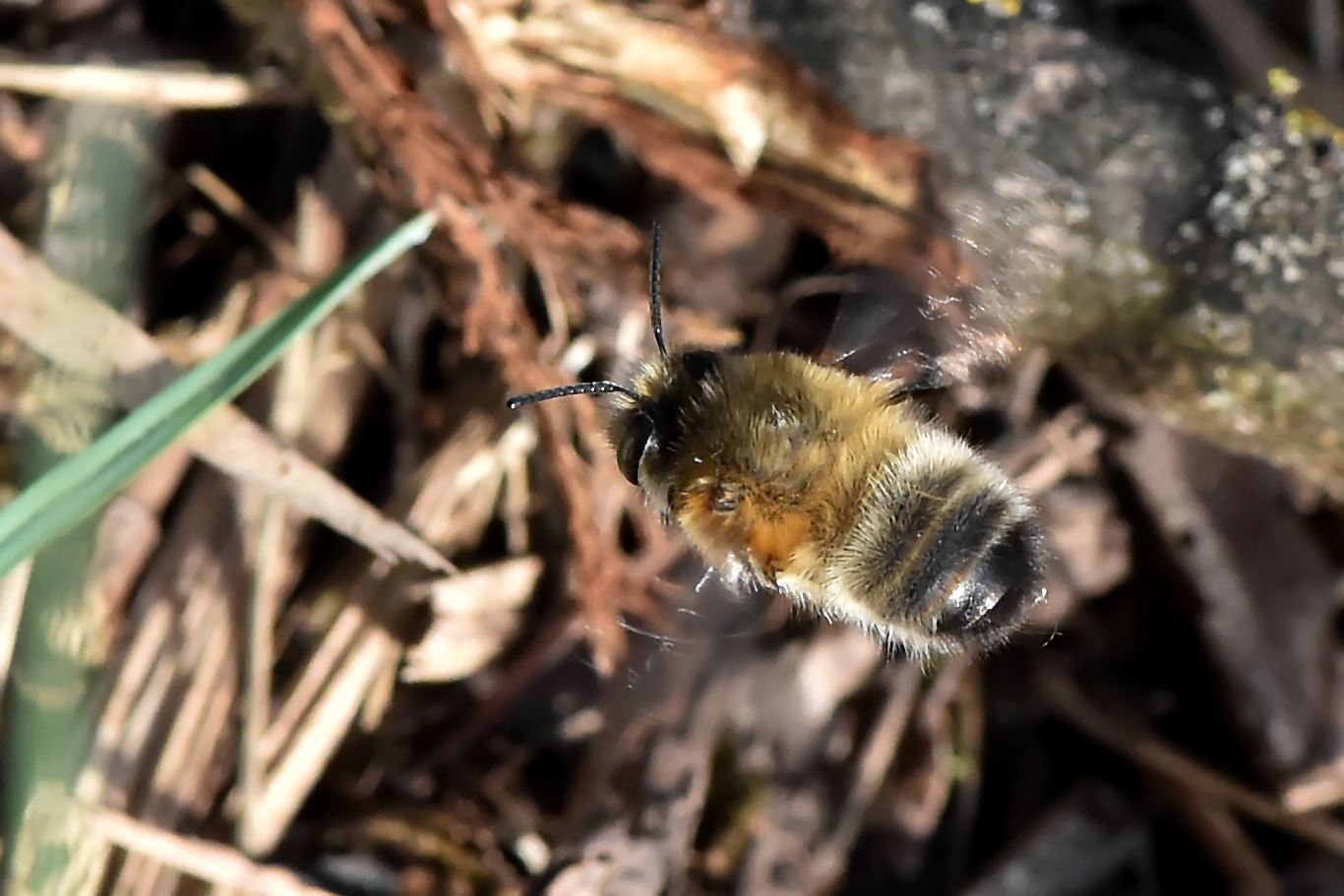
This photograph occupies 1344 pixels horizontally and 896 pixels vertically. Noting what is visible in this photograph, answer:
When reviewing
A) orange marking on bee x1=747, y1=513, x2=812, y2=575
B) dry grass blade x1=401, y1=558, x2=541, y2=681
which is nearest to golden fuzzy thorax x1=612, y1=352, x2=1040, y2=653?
orange marking on bee x1=747, y1=513, x2=812, y2=575

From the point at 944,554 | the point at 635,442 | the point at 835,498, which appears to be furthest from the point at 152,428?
the point at 944,554

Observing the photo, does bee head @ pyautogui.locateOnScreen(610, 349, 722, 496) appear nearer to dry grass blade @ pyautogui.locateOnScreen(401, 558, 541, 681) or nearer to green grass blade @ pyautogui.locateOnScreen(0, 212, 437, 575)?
green grass blade @ pyautogui.locateOnScreen(0, 212, 437, 575)

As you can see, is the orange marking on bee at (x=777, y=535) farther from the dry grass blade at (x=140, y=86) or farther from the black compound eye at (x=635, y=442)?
the dry grass blade at (x=140, y=86)

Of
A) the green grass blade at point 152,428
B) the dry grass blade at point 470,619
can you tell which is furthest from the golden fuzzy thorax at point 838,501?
the dry grass blade at point 470,619

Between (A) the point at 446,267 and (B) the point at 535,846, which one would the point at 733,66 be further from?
(B) the point at 535,846

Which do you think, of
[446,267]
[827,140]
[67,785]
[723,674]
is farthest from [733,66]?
[67,785]

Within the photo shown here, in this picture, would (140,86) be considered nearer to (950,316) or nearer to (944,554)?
(950,316)
